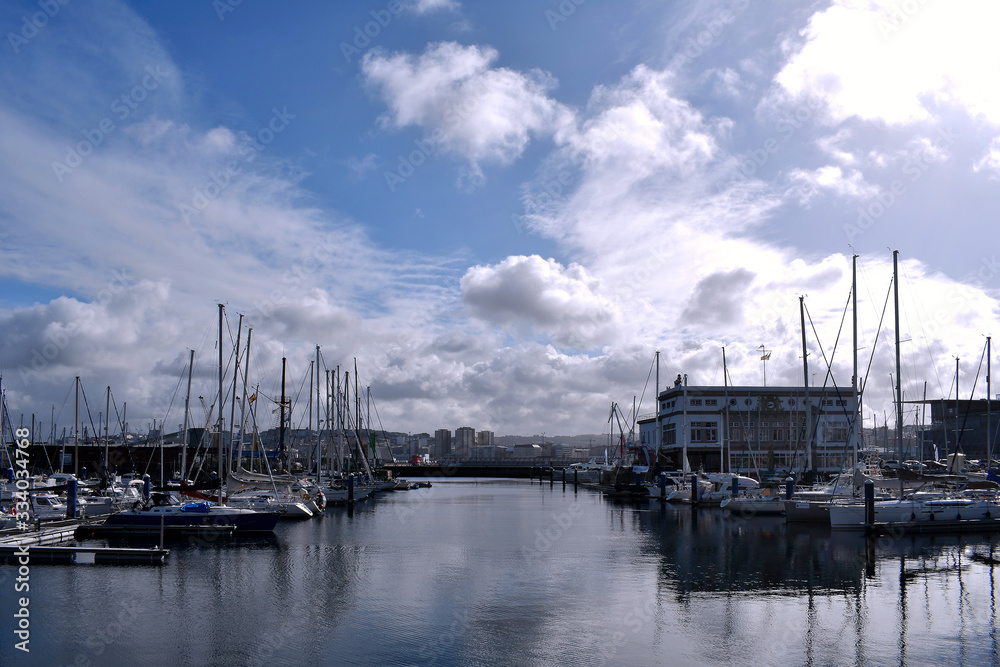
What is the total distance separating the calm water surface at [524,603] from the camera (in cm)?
2259

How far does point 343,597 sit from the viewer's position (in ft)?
98.9

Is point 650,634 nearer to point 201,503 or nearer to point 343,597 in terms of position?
point 343,597

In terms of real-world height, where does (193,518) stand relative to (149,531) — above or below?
above

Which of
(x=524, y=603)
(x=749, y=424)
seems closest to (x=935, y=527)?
(x=524, y=603)

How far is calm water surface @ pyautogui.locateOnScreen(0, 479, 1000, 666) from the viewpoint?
22.6 m

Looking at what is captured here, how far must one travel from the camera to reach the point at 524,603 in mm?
29109

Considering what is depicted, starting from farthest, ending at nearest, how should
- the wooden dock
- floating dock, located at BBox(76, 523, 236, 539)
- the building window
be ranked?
the building window, the wooden dock, floating dock, located at BBox(76, 523, 236, 539)


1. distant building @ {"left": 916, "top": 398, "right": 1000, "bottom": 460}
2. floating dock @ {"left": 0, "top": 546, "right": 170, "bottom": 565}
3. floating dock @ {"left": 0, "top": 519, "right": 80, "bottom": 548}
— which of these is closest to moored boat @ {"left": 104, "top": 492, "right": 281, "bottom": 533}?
floating dock @ {"left": 0, "top": 519, "right": 80, "bottom": 548}

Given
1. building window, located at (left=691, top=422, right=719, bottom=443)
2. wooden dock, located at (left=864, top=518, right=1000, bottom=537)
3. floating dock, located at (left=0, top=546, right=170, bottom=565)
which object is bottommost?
wooden dock, located at (left=864, top=518, right=1000, bottom=537)

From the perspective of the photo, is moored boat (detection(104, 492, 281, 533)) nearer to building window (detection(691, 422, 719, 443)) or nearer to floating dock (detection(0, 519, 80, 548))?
floating dock (detection(0, 519, 80, 548))

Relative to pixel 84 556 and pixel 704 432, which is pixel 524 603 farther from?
pixel 704 432

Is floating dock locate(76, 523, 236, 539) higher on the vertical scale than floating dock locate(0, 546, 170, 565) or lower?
lower

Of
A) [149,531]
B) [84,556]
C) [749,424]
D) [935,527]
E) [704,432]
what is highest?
[749,424]

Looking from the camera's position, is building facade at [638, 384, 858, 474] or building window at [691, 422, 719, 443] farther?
building window at [691, 422, 719, 443]
